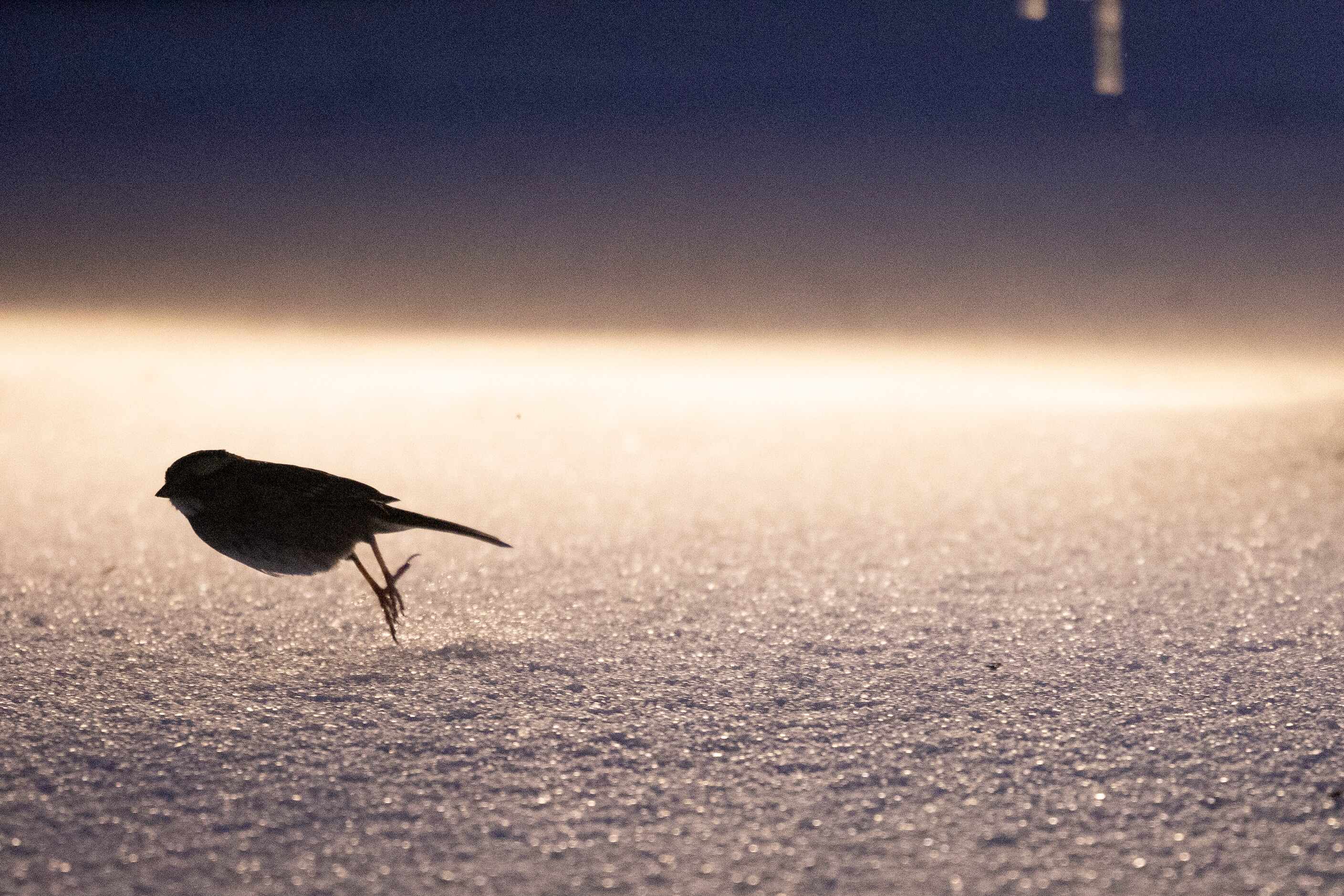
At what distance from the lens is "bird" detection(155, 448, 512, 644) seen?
2051 millimetres

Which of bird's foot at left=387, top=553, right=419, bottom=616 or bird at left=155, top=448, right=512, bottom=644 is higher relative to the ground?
bird at left=155, top=448, right=512, bottom=644

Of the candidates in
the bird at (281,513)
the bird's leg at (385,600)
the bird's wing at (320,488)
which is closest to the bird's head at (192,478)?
the bird at (281,513)

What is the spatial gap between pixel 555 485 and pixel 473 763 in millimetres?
1774

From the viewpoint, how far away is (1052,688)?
1948 millimetres

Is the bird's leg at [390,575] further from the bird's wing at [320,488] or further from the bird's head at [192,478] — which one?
the bird's head at [192,478]

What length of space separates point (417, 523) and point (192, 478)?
0.43 metres

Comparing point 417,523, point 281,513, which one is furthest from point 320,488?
point 417,523

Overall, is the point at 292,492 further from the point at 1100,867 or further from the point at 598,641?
the point at 1100,867

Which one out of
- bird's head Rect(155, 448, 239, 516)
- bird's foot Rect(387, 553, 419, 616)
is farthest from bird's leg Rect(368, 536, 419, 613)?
bird's head Rect(155, 448, 239, 516)

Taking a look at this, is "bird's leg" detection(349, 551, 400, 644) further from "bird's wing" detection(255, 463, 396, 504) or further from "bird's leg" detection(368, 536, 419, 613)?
"bird's wing" detection(255, 463, 396, 504)

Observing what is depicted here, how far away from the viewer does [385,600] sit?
7.10ft

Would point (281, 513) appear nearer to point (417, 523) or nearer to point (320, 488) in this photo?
point (320, 488)

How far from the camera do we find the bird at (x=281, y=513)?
2.05m

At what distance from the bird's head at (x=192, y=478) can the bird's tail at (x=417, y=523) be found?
30cm
